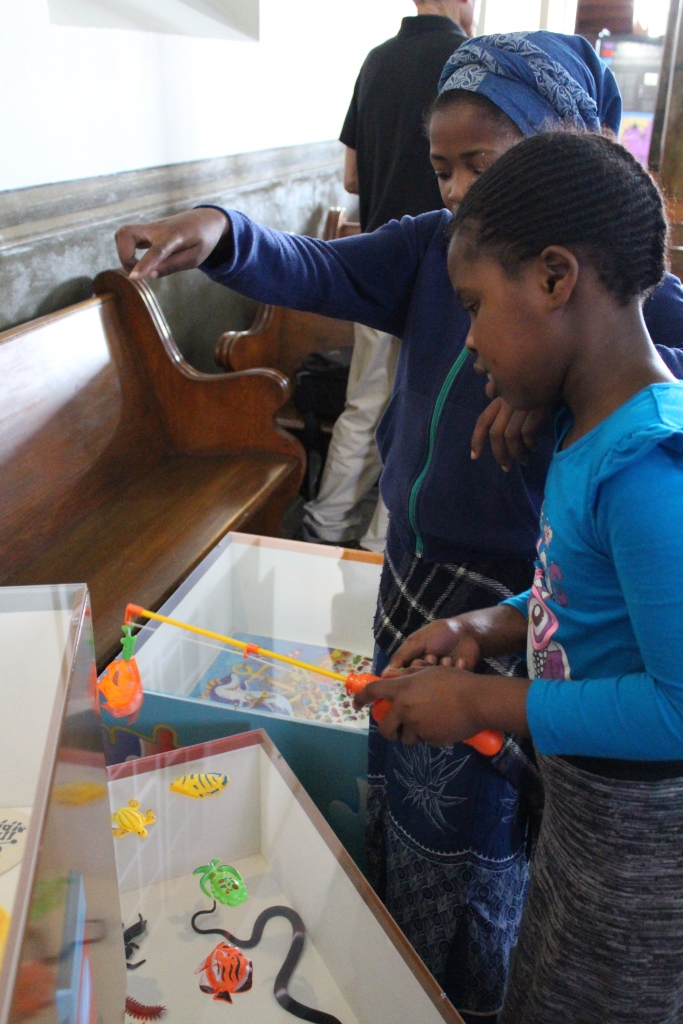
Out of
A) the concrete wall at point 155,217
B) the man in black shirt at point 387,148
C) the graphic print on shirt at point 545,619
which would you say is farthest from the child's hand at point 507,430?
the man in black shirt at point 387,148

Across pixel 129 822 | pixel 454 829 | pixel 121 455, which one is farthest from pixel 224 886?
pixel 121 455

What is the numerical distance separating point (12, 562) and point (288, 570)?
1.98 feet

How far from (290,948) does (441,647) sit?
0.48m

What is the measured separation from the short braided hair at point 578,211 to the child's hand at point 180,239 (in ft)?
1.64

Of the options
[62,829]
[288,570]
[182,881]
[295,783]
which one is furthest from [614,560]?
[288,570]

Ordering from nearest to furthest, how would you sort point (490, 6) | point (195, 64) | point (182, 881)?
point (182, 881)
point (195, 64)
point (490, 6)

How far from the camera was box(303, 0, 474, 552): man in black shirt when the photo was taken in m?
2.42

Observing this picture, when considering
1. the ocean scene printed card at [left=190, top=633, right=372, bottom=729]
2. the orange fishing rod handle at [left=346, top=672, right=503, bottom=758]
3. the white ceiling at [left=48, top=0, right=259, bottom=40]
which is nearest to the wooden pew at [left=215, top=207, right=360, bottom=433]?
Answer: the white ceiling at [left=48, top=0, right=259, bottom=40]

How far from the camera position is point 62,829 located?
1.73 feet

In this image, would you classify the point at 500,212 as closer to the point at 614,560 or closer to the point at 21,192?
the point at 614,560

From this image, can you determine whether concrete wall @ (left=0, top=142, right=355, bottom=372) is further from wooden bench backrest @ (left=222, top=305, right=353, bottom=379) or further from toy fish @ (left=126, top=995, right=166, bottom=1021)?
toy fish @ (left=126, top=995, right=166, bottom=1021)

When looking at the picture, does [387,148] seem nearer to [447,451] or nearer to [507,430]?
[447,451]

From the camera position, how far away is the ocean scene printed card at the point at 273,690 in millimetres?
1587

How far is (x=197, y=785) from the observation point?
1.29m
